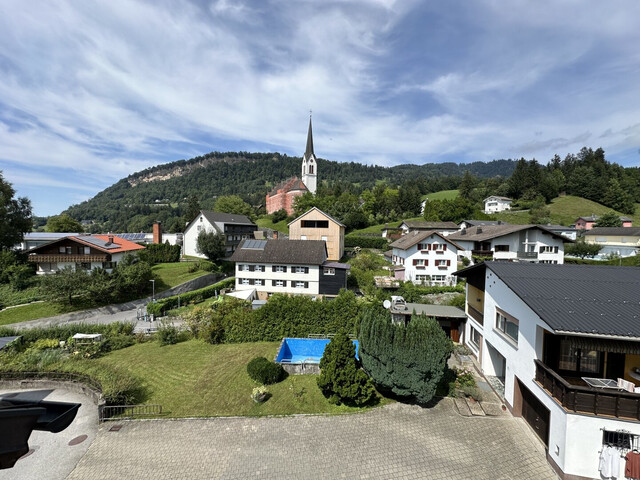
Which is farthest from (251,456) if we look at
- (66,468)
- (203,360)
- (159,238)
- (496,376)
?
(159,238)

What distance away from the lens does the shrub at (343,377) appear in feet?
48.5

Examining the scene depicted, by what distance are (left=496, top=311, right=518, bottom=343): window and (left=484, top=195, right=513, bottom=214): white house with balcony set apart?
3117 inches

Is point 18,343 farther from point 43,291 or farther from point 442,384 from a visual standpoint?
point 442,384

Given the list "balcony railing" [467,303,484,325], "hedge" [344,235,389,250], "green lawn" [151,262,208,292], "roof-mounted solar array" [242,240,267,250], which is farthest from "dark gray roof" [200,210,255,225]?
"balcony railing" [467,303,484,325]

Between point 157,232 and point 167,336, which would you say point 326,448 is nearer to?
point 167,336

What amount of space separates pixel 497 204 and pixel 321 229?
198ft

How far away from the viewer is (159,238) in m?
57.8

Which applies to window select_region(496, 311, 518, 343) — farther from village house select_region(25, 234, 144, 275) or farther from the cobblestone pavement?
village house select_region(25, 234, 144, 275)

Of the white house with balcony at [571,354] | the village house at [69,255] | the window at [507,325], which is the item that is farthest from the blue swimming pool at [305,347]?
the village house at [69,255]

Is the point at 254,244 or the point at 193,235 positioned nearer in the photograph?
the point at 254,244

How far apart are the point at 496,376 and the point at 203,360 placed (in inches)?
700

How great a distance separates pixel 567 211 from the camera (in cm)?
8088

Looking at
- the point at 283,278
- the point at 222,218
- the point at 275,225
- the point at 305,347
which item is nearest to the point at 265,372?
the point at 305,347

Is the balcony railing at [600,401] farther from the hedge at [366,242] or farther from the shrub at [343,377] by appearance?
the hedge at [366,242]
